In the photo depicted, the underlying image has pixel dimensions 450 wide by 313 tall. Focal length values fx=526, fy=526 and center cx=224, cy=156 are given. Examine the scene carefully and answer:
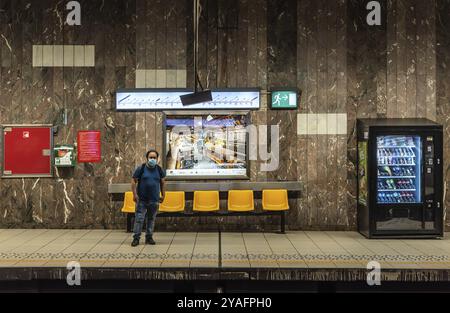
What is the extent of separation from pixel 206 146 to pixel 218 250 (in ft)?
8.90

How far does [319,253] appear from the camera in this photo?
7863 mm

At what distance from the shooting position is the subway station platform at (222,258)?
6824 mm

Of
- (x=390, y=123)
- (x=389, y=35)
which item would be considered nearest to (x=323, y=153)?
(x=390, y=123)

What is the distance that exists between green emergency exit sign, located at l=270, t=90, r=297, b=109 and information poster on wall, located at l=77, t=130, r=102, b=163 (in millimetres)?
3459

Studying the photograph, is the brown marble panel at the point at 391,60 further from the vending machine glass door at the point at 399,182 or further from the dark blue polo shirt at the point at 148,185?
the dark blue polo shirt at the point at 148,185

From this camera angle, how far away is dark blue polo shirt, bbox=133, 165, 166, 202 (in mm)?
8422

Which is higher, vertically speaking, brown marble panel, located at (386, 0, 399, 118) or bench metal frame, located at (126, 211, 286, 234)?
brown marble panel, located at (386, 0, 399, 118)

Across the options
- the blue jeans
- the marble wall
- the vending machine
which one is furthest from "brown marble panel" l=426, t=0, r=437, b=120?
the blue jeans

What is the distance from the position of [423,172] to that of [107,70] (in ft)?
20.2

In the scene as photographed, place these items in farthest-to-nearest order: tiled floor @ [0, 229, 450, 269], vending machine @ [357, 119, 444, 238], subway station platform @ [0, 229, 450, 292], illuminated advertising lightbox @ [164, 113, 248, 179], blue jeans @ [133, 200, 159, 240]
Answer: illuminated advertising lightbox @ [164, 113, 248, 179]
vending machine @ [357, 119, 444, 238]
blue jeans @ [133, 200, 159, 240]
tiled floor @ [0, 229, 450, 269]
subway station platform @ [0, 229, 450, 292]

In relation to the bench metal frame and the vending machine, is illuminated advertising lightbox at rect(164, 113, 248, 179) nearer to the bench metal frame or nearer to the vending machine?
the bench metal frame

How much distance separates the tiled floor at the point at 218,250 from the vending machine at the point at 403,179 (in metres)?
0.33

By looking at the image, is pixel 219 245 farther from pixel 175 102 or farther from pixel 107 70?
pixel 107 70

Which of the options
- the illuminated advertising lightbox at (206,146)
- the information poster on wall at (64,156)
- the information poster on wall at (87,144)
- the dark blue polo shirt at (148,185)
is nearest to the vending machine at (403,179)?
the illuminated advertising lightbox at (206,146)
